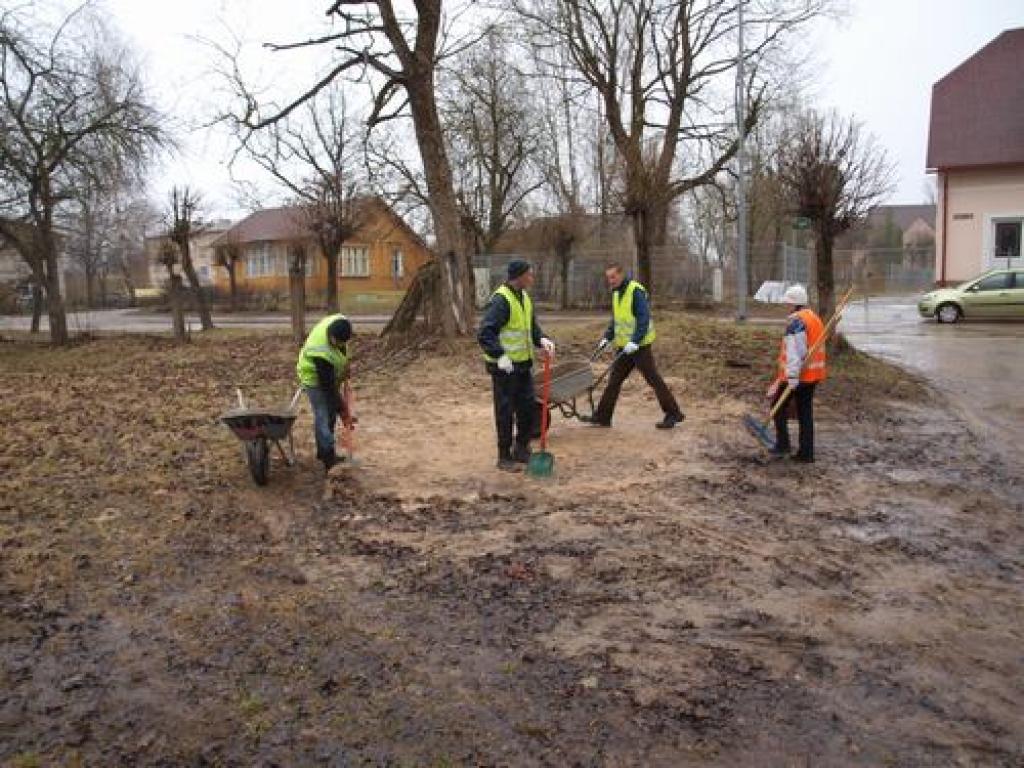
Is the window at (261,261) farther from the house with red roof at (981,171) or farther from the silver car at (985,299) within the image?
the silver car at (985,299)

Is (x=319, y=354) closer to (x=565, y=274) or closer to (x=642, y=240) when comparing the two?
(x=642, y=240)

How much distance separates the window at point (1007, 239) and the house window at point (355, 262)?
3267 cm

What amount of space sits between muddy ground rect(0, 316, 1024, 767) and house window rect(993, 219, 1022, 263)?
22847 mm

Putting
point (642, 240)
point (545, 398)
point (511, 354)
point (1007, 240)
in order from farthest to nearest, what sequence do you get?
point (1007, 240)
point (642, 240)
point (545, 398)
point (511, 354)

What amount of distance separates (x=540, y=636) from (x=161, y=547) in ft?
9.08

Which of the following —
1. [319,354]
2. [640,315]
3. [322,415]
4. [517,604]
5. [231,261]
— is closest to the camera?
[517,604]

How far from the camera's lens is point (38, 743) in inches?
135

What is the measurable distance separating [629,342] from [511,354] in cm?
156

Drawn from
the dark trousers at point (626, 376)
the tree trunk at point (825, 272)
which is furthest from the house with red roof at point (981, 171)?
the dark trousers at point (626, 376)

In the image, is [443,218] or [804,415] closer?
[804,415]

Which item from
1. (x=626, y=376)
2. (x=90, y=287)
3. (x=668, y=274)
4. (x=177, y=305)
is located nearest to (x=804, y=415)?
(x=626, y=376)

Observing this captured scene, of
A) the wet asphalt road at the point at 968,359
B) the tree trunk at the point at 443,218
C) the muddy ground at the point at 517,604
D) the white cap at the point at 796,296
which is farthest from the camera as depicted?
the tree trunk at the point at 443,218

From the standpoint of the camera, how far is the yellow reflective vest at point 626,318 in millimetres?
8383

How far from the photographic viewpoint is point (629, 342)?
27.5ft
